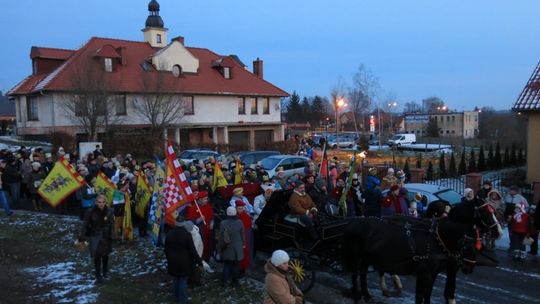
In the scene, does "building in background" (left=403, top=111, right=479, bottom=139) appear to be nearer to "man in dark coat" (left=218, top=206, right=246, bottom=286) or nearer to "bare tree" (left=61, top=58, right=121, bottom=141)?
"bare tree" (left=61, top=58, right=121, bottom=141)

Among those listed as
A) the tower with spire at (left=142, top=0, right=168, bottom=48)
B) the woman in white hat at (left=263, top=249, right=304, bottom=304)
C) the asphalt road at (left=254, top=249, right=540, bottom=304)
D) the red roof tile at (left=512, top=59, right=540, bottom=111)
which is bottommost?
the asphalt road at (left=254, top=249, right=540, bottom=304)

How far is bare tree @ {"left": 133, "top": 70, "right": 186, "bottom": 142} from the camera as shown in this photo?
35844mm

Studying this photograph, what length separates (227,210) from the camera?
919 cm

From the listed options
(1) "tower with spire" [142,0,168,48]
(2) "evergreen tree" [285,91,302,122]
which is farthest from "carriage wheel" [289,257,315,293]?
(2) "evergreen tree" [285,91,302,122]

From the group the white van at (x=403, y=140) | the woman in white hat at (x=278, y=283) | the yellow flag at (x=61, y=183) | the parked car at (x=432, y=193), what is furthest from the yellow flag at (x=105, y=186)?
the white van at (x=403, y=140)

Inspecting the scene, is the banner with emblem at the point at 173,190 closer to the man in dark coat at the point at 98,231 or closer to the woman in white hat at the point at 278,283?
the man in dark coat at the point at 98,231

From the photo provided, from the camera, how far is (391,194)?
Result: 1166cm

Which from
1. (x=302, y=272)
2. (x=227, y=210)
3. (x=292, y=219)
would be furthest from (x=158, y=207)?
(x=302, y=272)

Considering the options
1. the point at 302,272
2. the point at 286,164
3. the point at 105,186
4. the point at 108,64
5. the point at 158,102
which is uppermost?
the point at 108,64

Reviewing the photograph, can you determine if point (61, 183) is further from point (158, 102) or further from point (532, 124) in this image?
point (158, 102)

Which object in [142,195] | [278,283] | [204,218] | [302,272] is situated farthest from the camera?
[142,195]

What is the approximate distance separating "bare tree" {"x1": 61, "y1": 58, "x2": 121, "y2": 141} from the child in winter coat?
2579 cm

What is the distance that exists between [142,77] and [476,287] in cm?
3146

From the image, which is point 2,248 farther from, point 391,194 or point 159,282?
point 391,194
